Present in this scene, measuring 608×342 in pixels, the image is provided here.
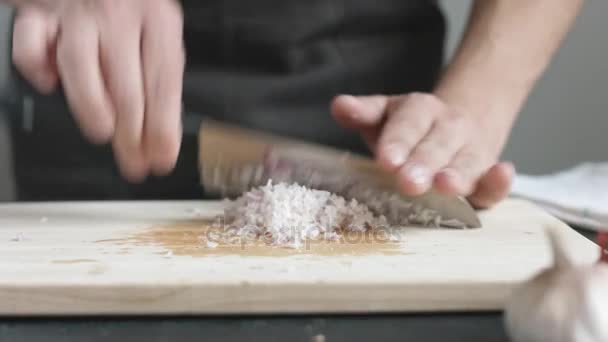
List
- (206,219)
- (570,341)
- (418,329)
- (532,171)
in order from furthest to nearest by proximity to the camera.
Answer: (532,171) → (206,219) → (418,329) → (570,341)

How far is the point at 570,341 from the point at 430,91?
904mm

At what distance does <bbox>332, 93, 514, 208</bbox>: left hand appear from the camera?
91 centimetres

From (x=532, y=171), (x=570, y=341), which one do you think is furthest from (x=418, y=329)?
(x=532, y=171)

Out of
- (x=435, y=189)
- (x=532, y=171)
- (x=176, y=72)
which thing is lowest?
(x=532, y=171)

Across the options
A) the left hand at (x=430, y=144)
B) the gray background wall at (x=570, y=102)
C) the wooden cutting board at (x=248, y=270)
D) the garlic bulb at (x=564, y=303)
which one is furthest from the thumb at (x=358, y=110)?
the gray background wall at (x=570, y=102)

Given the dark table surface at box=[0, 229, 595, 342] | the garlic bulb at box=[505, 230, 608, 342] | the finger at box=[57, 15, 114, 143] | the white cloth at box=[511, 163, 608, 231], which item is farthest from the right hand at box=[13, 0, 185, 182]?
the white cloth at box=[511, 163, 608, 231]

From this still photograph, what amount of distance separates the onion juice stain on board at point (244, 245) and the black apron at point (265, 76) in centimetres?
28

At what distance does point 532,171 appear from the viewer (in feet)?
6.20

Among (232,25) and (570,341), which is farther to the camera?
(232,25)

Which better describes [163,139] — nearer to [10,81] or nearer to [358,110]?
[10,81]

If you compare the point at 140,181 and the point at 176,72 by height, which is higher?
the point at 176,72

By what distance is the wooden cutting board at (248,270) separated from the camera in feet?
2.24

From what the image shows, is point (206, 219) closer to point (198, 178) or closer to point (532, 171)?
point (198, 178)

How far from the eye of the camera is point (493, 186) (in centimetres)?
99
